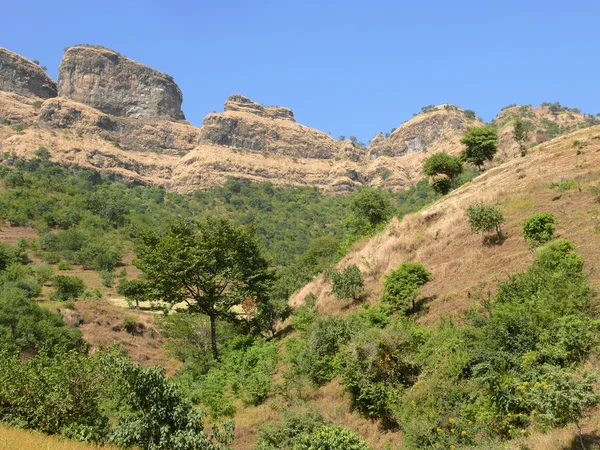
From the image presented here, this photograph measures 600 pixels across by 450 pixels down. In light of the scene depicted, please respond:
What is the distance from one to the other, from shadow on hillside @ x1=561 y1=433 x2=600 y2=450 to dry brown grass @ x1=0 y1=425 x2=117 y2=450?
1092 cm

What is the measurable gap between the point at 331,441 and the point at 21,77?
707ft

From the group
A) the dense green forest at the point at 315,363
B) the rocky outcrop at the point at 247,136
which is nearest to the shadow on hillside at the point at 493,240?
the dense green forest at the point at 315,363

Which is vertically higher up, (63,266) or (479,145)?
(479,145)

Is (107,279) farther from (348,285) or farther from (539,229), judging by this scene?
(539,229)

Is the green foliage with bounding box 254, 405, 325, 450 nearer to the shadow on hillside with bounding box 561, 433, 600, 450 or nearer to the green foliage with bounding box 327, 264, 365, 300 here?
the shadow on hillside with bounding box 561, 433, 600, 450

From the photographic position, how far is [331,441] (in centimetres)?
1198

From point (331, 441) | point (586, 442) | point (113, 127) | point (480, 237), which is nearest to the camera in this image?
point (586, 442)

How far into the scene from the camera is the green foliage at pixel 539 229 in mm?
20688

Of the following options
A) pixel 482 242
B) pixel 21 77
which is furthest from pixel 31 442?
pixel 21 77

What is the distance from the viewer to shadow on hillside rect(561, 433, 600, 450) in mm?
9695

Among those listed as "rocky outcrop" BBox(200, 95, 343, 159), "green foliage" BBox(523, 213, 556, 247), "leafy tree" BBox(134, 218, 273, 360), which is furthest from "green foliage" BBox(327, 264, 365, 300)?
"rocky outcrop" BBox(200, 95, 343, 159)

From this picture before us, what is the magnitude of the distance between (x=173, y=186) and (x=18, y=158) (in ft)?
152

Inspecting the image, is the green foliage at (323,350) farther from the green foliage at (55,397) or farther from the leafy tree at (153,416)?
the green foliage at (55,397)

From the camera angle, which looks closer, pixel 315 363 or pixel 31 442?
pixel 31 442
